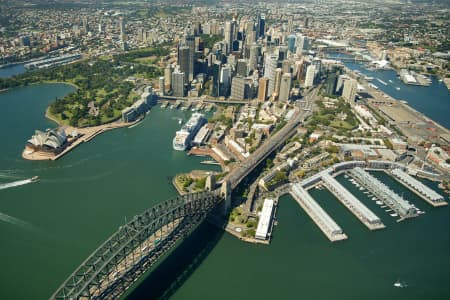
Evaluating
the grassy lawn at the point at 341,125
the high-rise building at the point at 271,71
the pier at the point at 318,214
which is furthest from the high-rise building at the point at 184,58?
the pier at the point at 318,214

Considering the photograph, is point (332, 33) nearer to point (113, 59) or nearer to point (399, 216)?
point (113, 59)

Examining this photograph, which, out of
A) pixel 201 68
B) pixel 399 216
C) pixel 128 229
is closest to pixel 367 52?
pixel 201 68

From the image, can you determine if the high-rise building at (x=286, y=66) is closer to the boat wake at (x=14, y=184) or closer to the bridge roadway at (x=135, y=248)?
the bridge roadway at (x=135, y=248)

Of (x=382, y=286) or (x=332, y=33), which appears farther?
(x=332, y=33)

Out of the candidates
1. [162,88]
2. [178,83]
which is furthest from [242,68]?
[162,88]

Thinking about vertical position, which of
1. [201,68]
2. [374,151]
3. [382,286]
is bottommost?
[382,286]

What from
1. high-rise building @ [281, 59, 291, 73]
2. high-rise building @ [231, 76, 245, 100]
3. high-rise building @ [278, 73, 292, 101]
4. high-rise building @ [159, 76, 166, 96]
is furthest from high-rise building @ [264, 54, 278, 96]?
high-rise building @ [159, 76, 166, 96]

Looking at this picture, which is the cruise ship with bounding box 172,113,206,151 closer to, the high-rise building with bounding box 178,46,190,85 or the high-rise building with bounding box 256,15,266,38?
the high-rise building with bounding box 178,46,190,85
